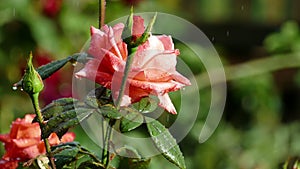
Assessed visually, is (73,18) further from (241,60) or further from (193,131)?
(241,60)

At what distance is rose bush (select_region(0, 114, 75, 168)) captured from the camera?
37.4 inches

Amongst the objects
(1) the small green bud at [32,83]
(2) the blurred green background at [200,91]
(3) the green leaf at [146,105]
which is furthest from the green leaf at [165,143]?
(2) the blurred green background at [200,91]

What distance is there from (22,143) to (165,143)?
176 millimetres

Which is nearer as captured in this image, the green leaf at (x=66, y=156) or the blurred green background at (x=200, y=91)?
the green leaf at (x=66, y=156)

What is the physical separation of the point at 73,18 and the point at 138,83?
2.31 meters

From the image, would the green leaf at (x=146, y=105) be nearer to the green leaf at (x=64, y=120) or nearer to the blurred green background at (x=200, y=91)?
the green leaf at (x=64, y=120)

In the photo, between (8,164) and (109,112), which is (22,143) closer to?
(8,164)

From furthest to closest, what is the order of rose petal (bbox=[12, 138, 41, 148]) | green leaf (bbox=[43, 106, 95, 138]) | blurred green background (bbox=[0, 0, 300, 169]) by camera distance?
blurred green background (bbox=[0, 0, 300, 169])
rose petal (bbox=[12, 138, 41, 148])
green leaf (bbox=[43, 106, 95, 138])

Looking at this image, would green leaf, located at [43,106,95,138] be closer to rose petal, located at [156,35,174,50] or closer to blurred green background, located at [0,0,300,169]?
rose petal, located at [156,35,174,50]

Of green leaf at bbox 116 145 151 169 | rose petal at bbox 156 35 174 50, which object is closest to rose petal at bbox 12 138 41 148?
green leaf at bbox 116 145 151 169

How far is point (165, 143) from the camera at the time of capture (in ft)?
2.83

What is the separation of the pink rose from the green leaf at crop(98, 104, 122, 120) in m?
0.01

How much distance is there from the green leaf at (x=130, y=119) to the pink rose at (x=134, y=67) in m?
0.02

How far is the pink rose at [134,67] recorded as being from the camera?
825 millimetres
